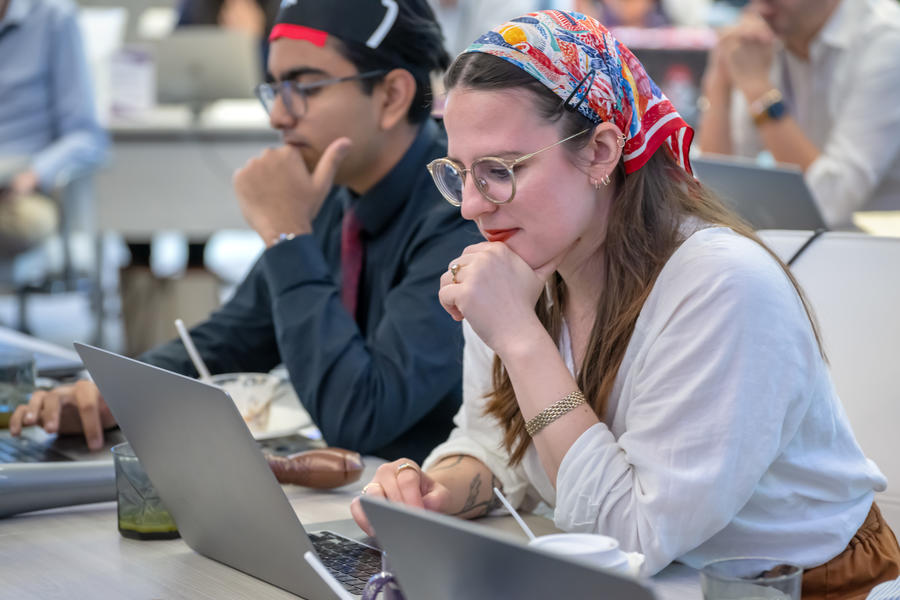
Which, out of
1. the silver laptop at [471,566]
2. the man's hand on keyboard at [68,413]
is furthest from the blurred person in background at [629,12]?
the silver laptop at [471,566]

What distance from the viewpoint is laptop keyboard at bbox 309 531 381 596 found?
94cm

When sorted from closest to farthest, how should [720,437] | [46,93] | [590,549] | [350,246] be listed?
[590,549]
[720,437]
[350,246]
[46,93]

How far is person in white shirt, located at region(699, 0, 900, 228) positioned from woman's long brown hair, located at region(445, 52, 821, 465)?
1526mm

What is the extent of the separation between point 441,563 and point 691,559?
1.42ft

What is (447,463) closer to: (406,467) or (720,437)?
(406,467)

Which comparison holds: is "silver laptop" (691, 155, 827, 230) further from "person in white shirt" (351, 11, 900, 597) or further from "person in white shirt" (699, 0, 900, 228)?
"person in white shirt" (351, 11, 900, 597)

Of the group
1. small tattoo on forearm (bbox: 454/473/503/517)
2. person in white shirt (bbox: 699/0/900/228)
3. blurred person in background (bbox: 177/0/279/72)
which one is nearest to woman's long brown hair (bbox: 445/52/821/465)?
small tattoo on forearm (bbox: 454/473/503/517)

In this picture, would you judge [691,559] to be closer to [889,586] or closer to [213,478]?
[889,586]

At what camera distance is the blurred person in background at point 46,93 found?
3939 millimetres

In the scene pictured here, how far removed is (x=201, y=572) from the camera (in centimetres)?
100

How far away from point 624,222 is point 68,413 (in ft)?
2.71

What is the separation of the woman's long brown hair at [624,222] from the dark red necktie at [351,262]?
2.16ft

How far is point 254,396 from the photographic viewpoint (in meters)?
1.49

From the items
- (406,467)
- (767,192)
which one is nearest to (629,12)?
(767,192)
